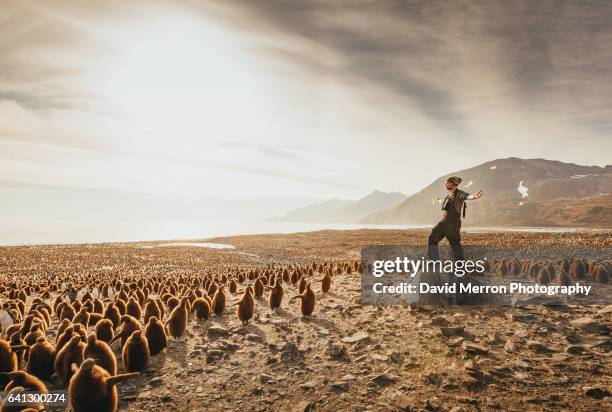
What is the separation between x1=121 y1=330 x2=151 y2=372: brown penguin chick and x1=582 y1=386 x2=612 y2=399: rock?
7.95 m

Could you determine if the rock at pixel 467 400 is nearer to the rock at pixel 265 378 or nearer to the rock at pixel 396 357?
the rock at pixel 396 357

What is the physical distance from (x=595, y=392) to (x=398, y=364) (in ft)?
10.2

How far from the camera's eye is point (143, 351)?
6.83m

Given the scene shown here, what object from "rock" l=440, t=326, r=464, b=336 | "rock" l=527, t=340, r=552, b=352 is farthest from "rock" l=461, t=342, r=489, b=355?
"rock" l=527, t=340, r=552, b=352

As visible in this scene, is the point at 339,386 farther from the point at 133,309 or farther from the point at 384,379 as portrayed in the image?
the point at 133,309

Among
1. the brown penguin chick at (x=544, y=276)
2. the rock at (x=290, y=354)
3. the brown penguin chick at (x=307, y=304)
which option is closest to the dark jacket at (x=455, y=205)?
the brown penguin chick at (x=307, y=304)

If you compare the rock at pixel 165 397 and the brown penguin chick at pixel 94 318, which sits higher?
the brown penguin chick at pixel 94 318

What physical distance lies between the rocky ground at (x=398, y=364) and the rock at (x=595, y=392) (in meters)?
0.02

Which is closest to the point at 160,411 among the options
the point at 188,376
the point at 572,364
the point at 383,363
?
the point at 188,376

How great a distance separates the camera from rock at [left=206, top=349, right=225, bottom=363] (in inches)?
296

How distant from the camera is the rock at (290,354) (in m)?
7.22

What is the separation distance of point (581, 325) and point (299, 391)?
6759 mm

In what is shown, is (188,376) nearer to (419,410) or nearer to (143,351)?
(143,351)

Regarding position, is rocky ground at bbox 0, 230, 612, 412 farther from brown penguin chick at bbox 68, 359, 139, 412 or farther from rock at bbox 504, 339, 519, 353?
brown penguin chick at bbox 68, 359, 139, 412
